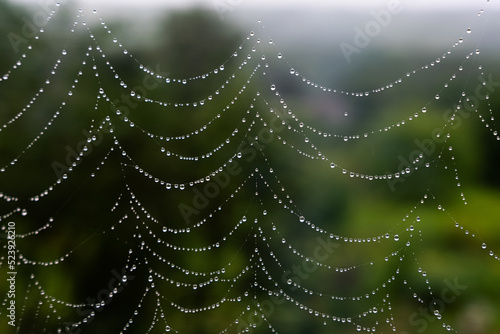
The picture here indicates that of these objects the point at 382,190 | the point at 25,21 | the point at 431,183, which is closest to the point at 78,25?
the point at 25,21

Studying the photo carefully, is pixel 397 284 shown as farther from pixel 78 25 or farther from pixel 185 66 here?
pixel 78 25

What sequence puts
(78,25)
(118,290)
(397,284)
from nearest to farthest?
(78,25) → (118,290) → (397,284)

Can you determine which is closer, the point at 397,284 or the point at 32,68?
the point at 32,68

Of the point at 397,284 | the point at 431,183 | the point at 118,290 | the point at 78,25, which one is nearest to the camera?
the point at 78,25

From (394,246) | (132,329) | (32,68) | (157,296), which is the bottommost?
(132,329)

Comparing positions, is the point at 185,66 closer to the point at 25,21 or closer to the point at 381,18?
the point at 25,21

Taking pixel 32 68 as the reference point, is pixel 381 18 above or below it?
above
